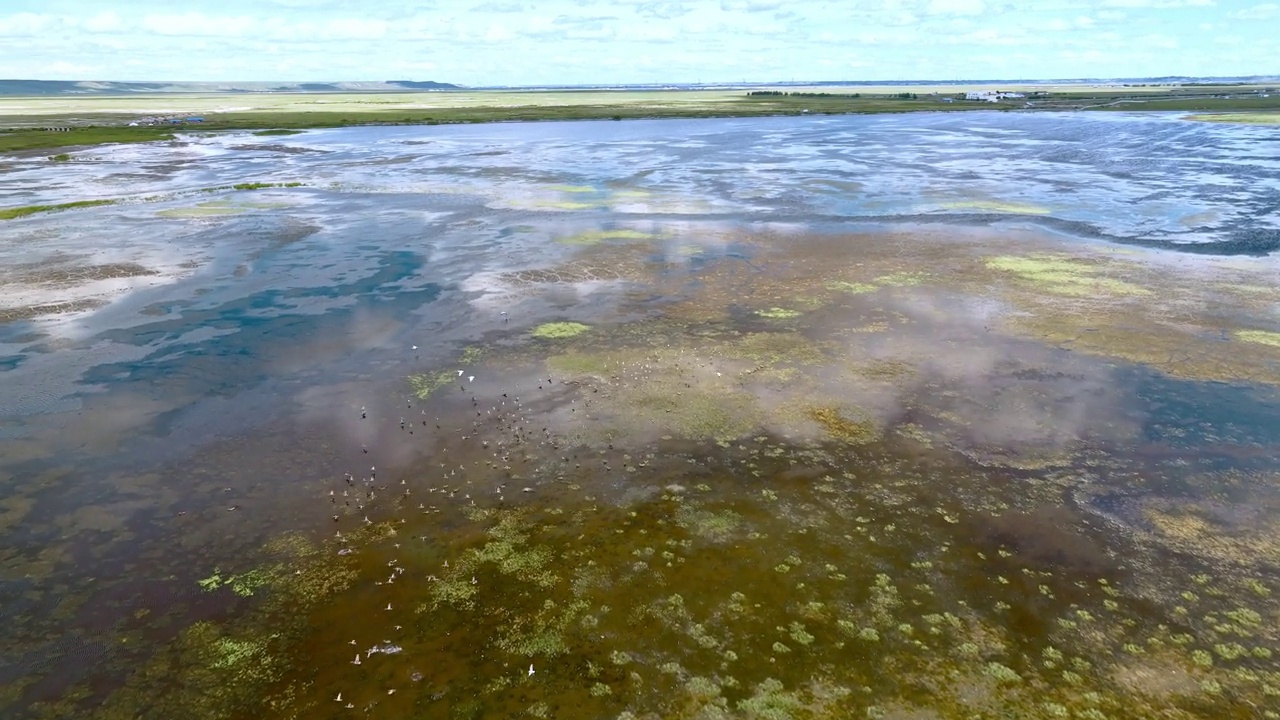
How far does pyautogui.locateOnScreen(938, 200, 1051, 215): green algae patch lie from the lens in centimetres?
4140

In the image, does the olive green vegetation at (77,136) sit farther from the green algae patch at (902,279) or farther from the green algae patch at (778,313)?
the green algae patch at (902,279)

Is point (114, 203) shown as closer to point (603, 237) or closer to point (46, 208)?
point (46, 208)

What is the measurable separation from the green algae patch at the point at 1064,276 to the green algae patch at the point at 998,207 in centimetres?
1093

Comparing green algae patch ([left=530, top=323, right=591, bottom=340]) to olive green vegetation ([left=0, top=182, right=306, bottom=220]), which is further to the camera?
olive green vegetation ([left=0, top=182, right=306, bottom=220])

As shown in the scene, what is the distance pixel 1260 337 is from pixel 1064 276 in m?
7.60

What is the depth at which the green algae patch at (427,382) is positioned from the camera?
19.1 meters

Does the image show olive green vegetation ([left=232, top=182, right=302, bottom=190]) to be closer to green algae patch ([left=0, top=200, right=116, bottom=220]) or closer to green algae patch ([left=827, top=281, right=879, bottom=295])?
green algae patch ([left=0, top=200, right=116, bottom=220])

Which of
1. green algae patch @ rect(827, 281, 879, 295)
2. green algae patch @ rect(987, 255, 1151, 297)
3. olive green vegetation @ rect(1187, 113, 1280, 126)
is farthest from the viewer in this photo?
olive green vegetation @ rect(1187, 113, 1280, 126)

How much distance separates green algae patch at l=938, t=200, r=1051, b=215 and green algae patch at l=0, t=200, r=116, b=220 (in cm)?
5130

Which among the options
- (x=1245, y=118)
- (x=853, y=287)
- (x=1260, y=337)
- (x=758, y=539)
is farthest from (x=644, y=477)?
(x=1245, y=118)

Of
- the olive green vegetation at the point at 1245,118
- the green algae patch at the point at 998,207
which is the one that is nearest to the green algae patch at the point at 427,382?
the green algae patch at the point at 998,207

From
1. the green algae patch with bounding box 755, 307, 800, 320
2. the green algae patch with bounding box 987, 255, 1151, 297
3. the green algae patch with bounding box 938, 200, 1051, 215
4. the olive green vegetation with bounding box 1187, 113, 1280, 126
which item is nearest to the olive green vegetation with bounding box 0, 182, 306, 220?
the green algae patch with bounding box 755, 307, 800, 320

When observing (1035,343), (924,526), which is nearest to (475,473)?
(924,526)

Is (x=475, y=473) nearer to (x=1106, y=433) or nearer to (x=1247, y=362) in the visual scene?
(x=1106, y=433)
